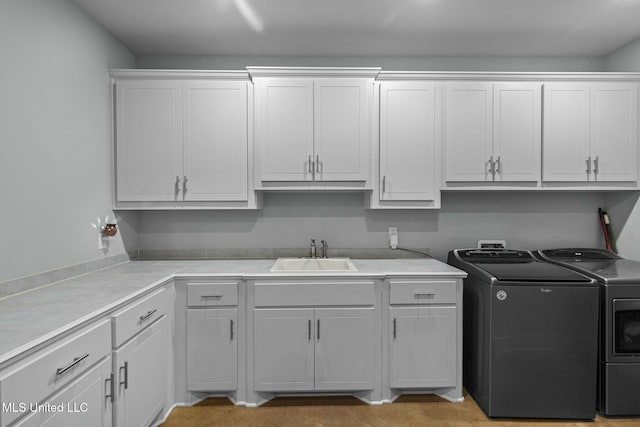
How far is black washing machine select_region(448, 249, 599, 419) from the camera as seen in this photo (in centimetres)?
212

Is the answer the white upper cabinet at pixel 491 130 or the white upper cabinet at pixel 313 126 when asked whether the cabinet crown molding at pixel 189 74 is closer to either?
the white upper cabinet at pixel 313 126

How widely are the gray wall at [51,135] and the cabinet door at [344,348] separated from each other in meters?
1.65

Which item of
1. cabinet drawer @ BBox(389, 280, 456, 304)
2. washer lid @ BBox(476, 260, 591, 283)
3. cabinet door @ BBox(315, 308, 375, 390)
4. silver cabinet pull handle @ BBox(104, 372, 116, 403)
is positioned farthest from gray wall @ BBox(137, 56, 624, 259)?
silver cabinet pull handle @ BBox(104, 372, 116, 403)

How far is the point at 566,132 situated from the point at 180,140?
2.96 m

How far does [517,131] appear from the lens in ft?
8.66

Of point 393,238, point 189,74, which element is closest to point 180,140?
point 189,74

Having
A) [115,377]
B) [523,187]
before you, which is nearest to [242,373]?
[115,377]

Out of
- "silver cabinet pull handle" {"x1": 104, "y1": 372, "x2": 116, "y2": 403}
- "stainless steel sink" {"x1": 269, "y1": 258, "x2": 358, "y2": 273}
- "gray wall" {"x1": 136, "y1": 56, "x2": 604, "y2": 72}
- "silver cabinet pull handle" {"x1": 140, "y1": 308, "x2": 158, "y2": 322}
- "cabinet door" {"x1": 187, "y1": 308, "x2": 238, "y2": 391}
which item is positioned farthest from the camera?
"gray wall" {"x1": 136, "y1": 56, "x2": 604, "y2": 72}

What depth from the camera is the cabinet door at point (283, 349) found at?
7.46 ft

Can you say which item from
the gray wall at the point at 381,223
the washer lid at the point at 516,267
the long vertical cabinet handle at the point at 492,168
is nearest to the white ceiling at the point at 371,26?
the long vertical cabinet handle at the point at 492,168

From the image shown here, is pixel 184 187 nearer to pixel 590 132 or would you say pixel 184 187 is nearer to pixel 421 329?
pixel 421 329

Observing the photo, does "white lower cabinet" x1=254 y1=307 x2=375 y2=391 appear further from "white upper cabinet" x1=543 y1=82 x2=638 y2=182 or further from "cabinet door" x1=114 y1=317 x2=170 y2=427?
"white upper cabinet" x1=543 y1=82 x2=638 y2=182

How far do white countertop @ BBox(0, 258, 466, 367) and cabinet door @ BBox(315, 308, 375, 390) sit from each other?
0.93 feet

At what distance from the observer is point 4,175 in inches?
65.7
